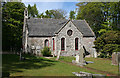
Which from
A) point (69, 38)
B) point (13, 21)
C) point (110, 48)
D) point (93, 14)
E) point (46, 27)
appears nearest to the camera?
point (110, 48)

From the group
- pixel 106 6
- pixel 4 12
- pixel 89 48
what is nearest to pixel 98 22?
pixel 106 6

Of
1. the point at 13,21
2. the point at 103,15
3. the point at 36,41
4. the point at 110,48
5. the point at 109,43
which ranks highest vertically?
the point at 103,15

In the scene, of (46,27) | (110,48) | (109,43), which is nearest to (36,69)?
A: (110,48)

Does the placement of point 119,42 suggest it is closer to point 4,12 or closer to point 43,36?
point 43,36

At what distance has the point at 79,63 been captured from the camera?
53.2 ft

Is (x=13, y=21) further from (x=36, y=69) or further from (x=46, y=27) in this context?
(x=36, y=69)

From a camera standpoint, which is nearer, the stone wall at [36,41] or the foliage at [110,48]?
the foliage at [110,48]

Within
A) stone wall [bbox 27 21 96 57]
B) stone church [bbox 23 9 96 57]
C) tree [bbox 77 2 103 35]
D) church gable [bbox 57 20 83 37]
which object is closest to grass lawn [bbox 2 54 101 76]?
stone church [bbox 23 9 96 57]

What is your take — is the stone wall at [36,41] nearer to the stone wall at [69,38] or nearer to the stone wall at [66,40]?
the stone wall at [66,40]

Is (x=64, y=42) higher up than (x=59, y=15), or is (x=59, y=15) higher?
(x=59, y=15)

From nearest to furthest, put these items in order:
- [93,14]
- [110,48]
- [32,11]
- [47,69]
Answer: [47,69] → [110,48] → [93,14] → [32,11]

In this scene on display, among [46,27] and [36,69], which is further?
[46,27]

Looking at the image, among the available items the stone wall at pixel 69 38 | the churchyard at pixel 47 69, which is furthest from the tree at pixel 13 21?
the churchyard at pixel 47 69

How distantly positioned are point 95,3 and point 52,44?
63.6ft
